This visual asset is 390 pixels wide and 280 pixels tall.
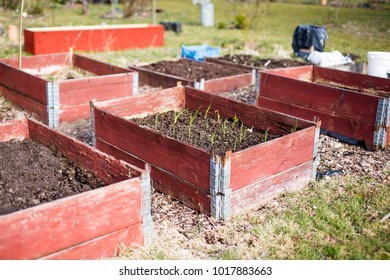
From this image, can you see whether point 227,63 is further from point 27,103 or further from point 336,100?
Answer: point 27,103

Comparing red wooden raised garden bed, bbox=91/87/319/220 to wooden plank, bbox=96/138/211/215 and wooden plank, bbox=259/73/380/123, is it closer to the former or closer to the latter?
wooden plank, bbox=96/138/211/215

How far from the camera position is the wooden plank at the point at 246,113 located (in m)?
5.85

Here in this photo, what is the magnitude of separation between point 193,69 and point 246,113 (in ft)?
15.2

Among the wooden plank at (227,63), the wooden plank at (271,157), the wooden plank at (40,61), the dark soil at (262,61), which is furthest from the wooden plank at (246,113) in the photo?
the dark soil at (262,61)

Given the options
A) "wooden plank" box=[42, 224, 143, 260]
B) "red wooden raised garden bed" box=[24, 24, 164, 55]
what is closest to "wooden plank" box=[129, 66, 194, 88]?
"red wooden raised garden bed" box=[24, 24, 164, 55]

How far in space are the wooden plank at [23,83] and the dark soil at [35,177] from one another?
8.35 feet

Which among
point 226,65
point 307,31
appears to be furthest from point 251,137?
point 307,31

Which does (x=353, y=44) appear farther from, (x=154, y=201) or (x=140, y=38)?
(x=154, y=201)

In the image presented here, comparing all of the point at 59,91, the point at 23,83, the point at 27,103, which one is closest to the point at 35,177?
the point at 59,91

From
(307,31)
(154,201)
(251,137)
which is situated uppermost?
(307,31)

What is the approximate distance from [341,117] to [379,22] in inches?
166

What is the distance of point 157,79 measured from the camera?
9.99m

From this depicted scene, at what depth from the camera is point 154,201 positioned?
5230mm

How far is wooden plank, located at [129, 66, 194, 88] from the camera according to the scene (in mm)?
9527
